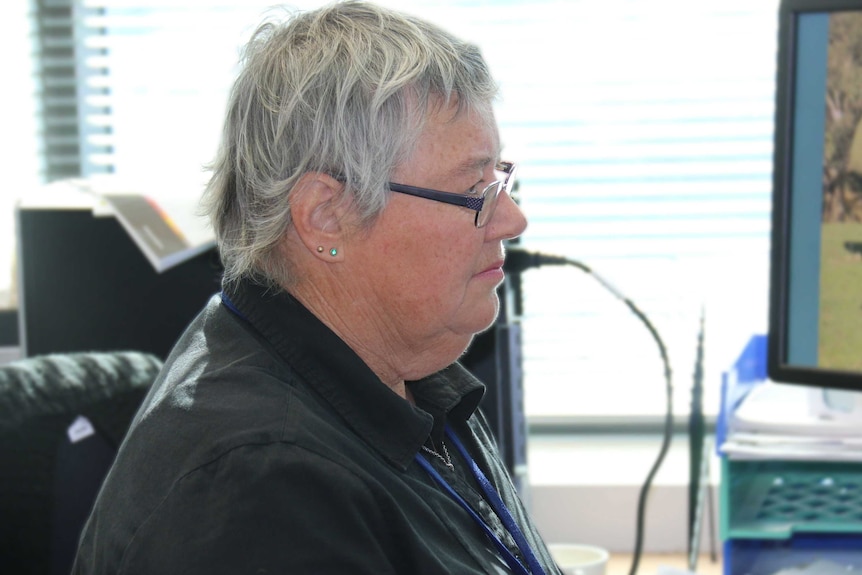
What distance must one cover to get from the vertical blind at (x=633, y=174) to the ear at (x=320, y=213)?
103 centimetres

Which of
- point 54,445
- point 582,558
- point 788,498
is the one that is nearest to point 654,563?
point 582,558

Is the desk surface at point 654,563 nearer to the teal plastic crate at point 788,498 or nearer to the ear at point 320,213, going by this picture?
the teal plastic crate at point 788,498

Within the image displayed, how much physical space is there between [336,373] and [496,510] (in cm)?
23

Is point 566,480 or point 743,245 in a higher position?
point 743,245

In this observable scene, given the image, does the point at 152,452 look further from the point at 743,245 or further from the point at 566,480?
the point at 743,245

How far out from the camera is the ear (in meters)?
0.86

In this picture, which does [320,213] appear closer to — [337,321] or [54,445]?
[337,321]

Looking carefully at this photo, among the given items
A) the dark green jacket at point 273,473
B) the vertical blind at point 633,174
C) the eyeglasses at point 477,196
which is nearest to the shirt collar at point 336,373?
the dark green jacket at point 273,473

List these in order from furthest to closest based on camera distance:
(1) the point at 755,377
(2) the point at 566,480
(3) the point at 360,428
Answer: (2) the point at 566,480 → (1) the point at 755,377 → (3) the point at 360,428

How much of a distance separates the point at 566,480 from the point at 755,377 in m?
0.42

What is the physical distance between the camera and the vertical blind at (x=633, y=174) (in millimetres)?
1863

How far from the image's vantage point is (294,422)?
28.7 inches

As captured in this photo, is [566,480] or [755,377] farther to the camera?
[566,480]

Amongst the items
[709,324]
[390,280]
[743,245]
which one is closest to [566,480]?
[709,324]
